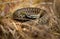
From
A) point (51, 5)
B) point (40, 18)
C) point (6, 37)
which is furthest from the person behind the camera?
point (51, 5)

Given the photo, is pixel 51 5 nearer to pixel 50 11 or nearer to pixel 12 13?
pixel 50 11

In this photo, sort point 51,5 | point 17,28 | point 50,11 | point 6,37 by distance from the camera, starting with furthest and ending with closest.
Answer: point 51,5, point 50,11, point 17,28, point 6,37

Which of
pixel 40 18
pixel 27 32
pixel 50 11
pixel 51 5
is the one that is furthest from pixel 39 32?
pixel 51 5

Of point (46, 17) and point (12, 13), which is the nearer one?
point (46, 17)

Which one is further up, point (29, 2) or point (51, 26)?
point (29, 2)
